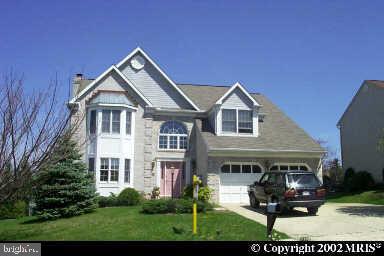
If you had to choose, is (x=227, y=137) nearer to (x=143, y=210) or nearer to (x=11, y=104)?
(x=143, y=210)

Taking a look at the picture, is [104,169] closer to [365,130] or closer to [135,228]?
[135,228]

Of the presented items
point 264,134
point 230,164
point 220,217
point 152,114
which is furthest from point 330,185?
point 220,217

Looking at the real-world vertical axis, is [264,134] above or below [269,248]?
above

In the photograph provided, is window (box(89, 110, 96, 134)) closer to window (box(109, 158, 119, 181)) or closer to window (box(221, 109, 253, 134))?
window (box(109, 158, 119, 181))

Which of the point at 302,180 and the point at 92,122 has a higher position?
the point at 92,122

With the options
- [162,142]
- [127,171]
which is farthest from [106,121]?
[162,142]

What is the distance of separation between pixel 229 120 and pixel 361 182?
1208 centimetres

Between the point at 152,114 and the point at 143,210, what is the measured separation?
9233 millimetres

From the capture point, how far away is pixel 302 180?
1688cm

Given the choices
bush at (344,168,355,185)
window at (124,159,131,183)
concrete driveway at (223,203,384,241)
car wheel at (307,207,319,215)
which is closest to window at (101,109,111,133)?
window at (124,159,131,183)

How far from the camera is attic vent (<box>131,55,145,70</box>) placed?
Answer: 2755 cm

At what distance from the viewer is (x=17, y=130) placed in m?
12.1

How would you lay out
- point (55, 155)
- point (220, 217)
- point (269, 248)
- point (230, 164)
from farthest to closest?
point (230, 164)
point (220, 217)
point (55, 155)
point (269, 248)

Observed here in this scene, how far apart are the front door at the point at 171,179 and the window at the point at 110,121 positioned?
385 cm
